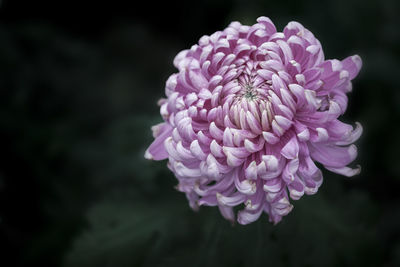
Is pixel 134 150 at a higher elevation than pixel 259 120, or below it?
higher

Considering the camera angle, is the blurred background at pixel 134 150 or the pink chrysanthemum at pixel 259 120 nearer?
the pink chrysanthemum at pixel 259 120

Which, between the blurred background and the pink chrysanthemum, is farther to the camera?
the blurred background

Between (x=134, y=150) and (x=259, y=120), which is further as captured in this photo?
(x=134, y=150)

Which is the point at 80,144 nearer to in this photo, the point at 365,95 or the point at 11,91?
the point at 11,91
